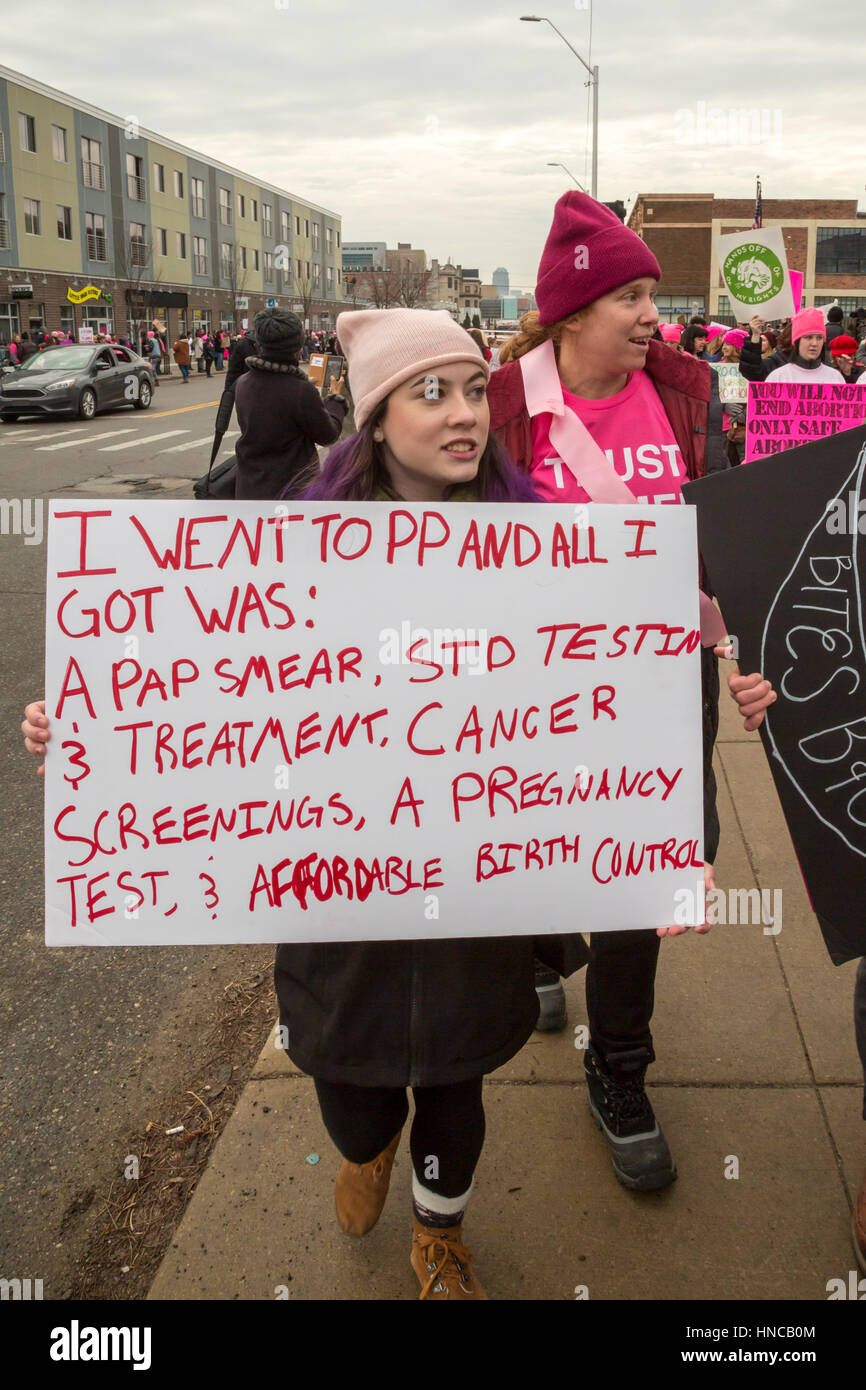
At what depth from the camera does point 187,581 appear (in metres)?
1.71

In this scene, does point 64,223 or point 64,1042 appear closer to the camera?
point 64,1042

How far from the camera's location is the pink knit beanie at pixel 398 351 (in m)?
1.79

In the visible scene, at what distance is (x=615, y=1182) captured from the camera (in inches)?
91.7

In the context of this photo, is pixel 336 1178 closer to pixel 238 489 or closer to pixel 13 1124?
pixel 13 1124

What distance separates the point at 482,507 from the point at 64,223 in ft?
173

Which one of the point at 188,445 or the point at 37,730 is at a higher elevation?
the point at 188,445

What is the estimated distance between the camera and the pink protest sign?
562 cm

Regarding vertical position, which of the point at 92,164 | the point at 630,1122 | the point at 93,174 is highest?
the point at 92,164

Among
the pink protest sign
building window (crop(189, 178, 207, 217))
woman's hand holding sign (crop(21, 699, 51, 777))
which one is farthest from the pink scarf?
building window (crop(189, 178, 207, 217))

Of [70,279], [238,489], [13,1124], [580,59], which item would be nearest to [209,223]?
[70,279]

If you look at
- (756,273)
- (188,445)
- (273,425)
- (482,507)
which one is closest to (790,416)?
(273,425)

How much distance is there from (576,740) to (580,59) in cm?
2565

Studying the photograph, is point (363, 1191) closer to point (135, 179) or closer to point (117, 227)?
point (117, 227)
